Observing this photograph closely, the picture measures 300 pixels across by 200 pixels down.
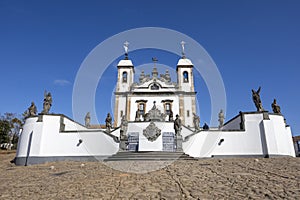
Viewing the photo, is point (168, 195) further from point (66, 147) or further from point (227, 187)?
point (66, 147)

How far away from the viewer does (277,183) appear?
5746 mm

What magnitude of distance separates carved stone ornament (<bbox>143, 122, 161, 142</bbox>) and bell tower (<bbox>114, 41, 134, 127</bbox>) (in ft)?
53.9

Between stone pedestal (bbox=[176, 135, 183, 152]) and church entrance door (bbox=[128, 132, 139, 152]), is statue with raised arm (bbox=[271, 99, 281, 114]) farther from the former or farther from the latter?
church entrance door (bbox=[128, 132, 139, 152])

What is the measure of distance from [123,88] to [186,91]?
422 inches

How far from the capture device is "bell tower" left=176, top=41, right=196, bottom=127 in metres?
32.7

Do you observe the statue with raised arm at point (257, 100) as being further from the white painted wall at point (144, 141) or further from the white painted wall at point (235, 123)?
the white painted wall at point (235, 123)

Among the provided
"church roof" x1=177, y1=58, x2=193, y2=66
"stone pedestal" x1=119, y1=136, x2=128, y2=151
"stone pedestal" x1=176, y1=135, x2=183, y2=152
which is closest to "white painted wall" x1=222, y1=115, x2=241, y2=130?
"stone pedestal" x1=176, y1=135, x2=183, y2=152

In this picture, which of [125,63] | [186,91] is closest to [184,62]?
[186,91]

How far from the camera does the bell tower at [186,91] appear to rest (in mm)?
32688

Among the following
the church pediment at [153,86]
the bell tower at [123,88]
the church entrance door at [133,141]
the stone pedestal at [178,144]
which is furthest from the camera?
the church pediment at [153,86]

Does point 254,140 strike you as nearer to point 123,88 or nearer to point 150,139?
point 150,139

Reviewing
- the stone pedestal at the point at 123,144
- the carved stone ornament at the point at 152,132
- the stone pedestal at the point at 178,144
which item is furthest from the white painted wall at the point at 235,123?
the stone pedestal at the point at 123,144

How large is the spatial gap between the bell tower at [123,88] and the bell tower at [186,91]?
333 inches

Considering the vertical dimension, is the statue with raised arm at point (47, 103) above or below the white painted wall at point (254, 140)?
above
